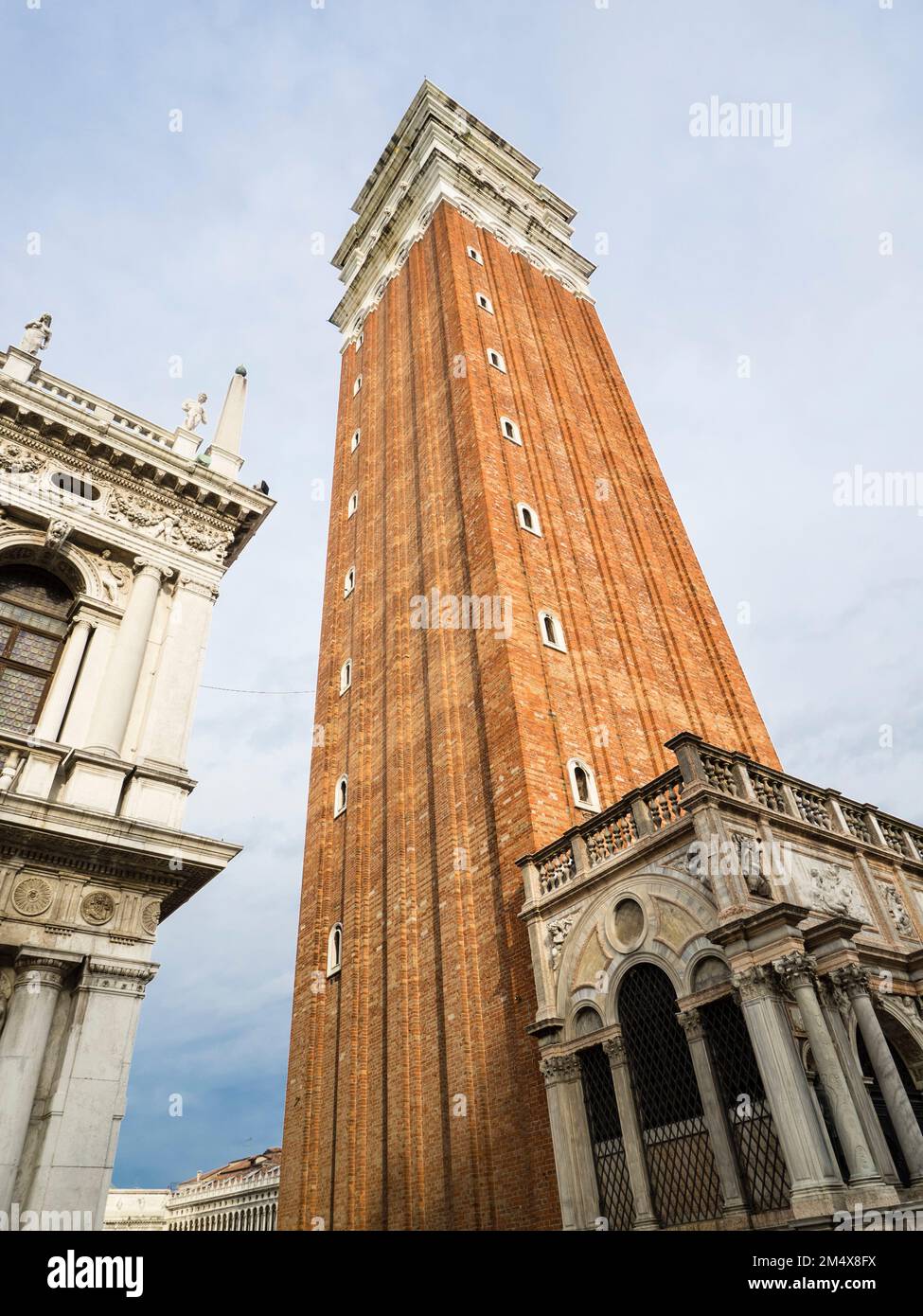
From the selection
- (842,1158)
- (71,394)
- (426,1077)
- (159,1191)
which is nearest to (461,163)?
(71,394)

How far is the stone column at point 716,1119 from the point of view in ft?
36.1

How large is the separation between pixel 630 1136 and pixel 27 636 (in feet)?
39.2

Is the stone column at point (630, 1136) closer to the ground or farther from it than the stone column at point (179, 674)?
closer to the ground

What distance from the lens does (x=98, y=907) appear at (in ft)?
35.6

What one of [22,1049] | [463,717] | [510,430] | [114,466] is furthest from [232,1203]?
[510,430]

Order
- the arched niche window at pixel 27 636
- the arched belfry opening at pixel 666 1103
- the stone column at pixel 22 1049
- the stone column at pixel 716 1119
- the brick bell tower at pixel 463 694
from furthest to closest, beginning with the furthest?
1. the brick bell tower at pixel 463 694
2. the arched niche window at pixel 27 636
3. the arched belfry opening at pixel 666 1103
4. the stone column at pixel 716 1119
5. the stone column at pixel 22 1049

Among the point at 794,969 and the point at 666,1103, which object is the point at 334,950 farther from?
the point at 794,969

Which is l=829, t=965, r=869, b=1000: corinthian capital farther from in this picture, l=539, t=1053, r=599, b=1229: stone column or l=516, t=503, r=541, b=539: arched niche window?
l=516, t=503, r=541, b=539: arched niche window

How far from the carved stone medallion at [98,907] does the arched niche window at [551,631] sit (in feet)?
46.0

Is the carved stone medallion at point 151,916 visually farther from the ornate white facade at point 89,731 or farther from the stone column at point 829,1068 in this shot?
the stone column at point 829,1068

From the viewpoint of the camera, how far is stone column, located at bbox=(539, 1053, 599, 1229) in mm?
13070

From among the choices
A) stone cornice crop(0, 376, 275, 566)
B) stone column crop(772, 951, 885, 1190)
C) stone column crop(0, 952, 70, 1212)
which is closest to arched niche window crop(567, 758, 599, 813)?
stone column crop(772, 951, 885, 1190)

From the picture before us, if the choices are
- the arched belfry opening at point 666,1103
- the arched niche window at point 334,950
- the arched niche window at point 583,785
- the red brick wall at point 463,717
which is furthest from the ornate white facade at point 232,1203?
the arched belfry opening at point 666,1103

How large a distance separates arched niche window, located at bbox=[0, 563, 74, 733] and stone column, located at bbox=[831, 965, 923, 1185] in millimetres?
12038
